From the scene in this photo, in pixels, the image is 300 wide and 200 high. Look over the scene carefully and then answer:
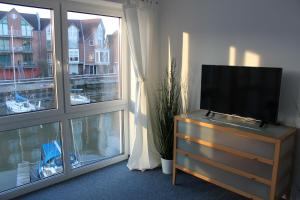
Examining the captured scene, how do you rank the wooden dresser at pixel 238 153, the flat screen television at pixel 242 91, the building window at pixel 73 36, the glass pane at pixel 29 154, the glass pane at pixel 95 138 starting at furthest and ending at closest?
the glass pane at pixel 95 138 → the building window at pixel 73 36 → the glass pane at pixel 29 154 → the flat screen television at pixel 242 91 → the wooden dresser at pixel 238 153

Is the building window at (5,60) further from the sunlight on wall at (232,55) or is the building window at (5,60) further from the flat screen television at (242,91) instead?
the sunlight on wall at (232,55)

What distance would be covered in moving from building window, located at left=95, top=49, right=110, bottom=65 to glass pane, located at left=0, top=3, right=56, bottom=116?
23.2 inches

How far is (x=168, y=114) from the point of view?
3.20m

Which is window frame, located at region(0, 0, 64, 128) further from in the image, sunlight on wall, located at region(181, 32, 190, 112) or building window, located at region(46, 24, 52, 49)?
sunlight on wall, located at region(181, 32, 190, 112)

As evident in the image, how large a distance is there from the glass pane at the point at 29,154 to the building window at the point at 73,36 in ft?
2.98

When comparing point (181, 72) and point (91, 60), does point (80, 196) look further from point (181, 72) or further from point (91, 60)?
point (181, 72)

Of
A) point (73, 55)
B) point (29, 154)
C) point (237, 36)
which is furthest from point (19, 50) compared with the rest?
point (237, 36)

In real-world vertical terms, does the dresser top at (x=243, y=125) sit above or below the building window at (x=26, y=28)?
below

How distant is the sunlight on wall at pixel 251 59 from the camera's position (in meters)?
2.57

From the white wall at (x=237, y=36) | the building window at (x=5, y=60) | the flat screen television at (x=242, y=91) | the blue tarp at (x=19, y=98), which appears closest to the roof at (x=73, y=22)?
the building window at (x=5, y=60)

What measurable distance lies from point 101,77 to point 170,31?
1.04 m

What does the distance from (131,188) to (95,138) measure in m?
0.88

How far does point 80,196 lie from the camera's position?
2.77 meters

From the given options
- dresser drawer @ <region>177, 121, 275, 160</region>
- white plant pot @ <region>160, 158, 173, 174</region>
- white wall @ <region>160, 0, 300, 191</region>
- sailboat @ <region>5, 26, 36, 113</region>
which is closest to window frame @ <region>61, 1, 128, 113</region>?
sailboat @ <region>5, 26, 36, 113</region>
